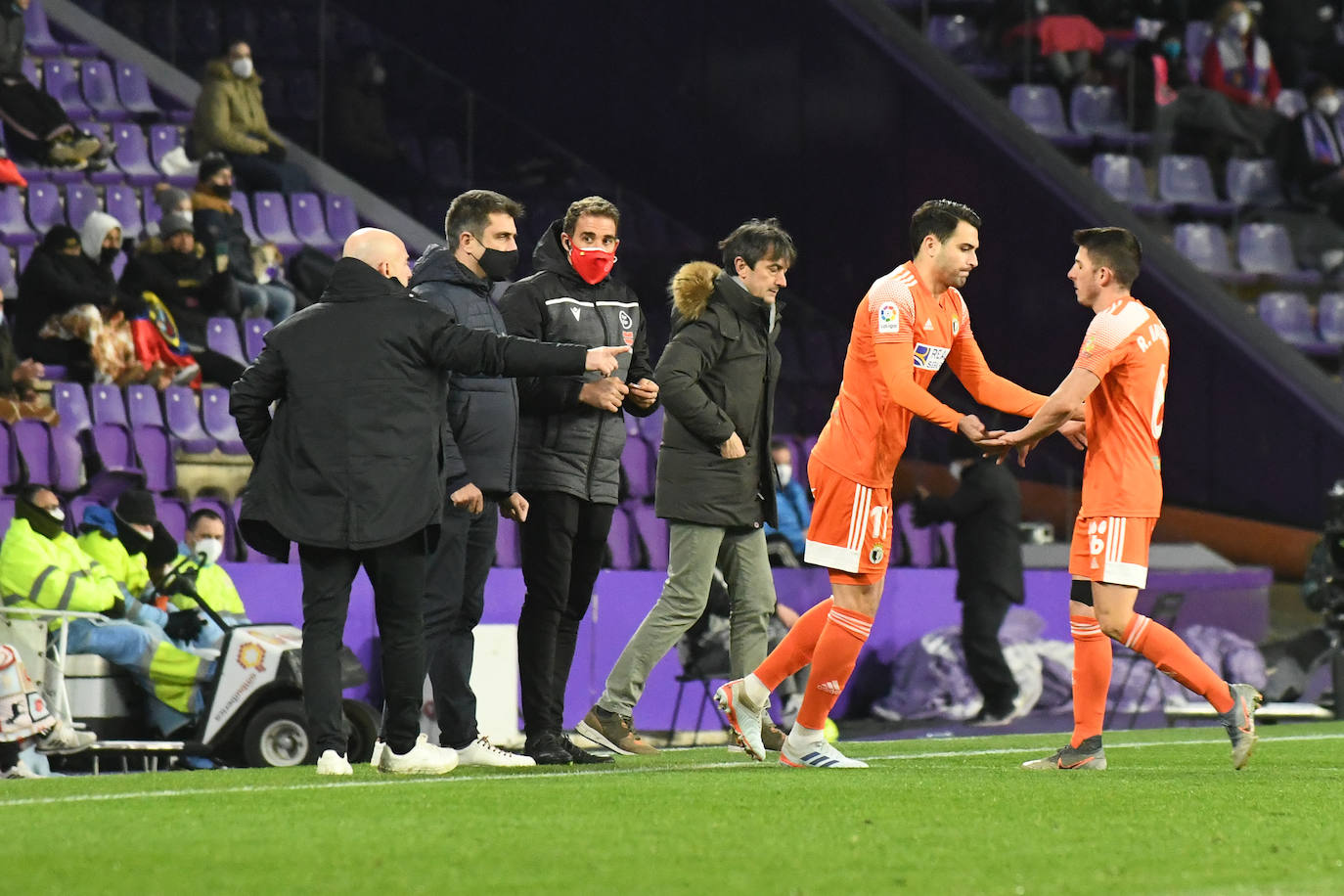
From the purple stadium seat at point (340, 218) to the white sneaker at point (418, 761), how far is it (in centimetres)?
1010

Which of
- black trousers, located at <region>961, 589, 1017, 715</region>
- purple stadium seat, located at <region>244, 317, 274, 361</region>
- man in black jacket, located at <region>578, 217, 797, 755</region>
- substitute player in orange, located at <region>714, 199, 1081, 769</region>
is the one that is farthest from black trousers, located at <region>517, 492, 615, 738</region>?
purple stadium seat, located at <region>244, 317, 274, 361</region>

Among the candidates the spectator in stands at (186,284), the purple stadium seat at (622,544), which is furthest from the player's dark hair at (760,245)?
the spectator in stands at (186,284)

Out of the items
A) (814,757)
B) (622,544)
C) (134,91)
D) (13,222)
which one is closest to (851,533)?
(814,757)

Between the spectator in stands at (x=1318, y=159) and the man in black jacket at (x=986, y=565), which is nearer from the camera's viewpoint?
the man in black jacket at (x=986, y=565)

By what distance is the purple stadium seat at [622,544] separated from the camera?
1347 centimetres

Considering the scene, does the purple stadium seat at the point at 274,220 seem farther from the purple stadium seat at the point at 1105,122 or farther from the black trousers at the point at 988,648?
the purple stadium seat at the point at 1105,122

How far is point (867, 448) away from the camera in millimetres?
7270

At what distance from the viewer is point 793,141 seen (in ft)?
58.2

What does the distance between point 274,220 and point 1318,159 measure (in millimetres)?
8622

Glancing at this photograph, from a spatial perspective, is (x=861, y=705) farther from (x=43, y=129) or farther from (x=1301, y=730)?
(x=43, y=129)

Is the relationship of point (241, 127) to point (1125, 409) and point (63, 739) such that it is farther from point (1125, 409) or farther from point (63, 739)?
point (1125, 409)

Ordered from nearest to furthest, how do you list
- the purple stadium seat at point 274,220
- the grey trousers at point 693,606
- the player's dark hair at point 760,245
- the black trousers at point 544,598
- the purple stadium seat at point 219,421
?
the black trousers at point 544,598 < the player's dark hair at point 760,245 < the grey trousers at point 693,606 < the purple stadium seat at point 219,421 < the purple stadium seat at point 274,220

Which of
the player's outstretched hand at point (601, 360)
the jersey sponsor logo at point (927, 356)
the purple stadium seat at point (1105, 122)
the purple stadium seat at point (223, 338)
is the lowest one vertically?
the player's outstretched hand at point (601, 360)

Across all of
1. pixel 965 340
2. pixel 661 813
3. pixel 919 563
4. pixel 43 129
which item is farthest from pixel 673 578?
pixel 43 129
